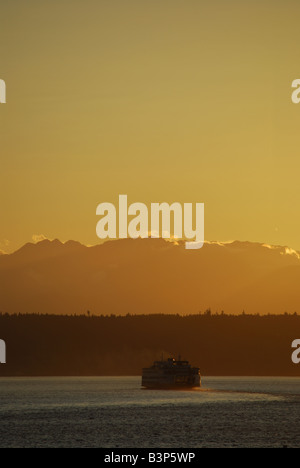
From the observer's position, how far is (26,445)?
151500 mm

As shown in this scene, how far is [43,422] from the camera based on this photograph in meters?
191

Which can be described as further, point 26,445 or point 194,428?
point 194,428
